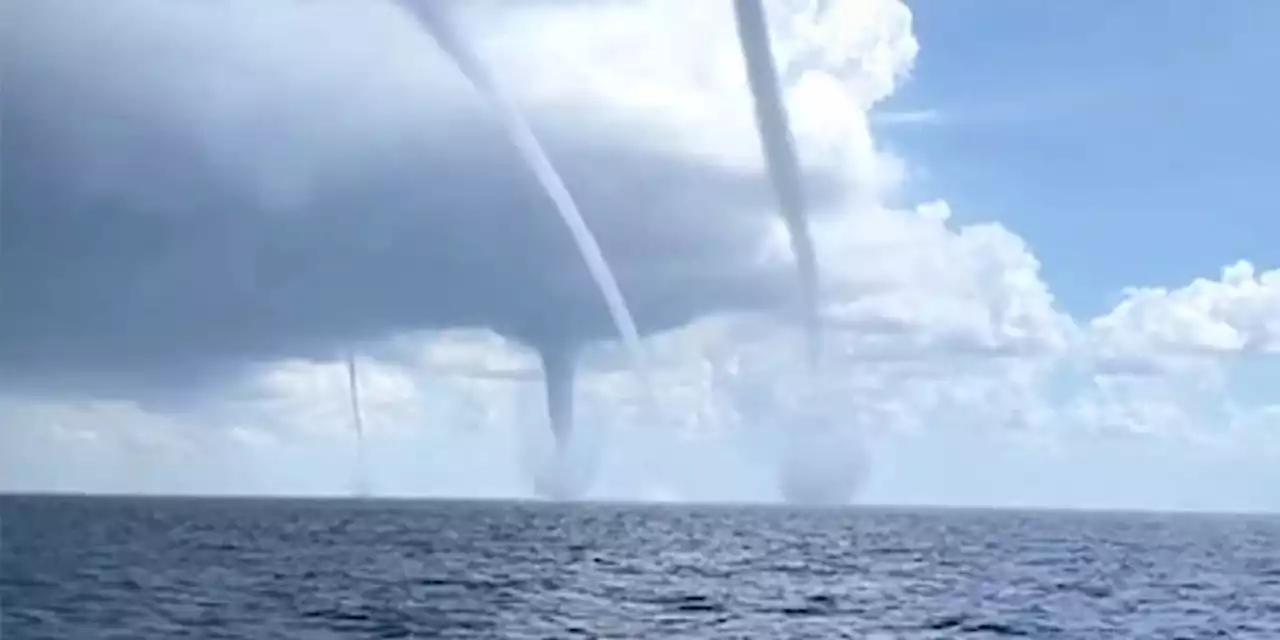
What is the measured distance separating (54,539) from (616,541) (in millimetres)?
25525

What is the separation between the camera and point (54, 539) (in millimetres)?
59250

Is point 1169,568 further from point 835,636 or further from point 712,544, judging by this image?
point 835,636

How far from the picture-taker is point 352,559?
164 feet

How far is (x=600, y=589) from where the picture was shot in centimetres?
3797

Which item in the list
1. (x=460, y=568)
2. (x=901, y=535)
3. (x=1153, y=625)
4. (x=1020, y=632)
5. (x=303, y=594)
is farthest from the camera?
(x=901, y=535)

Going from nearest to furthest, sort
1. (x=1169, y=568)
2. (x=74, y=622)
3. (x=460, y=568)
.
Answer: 1. (x=74, y=622)
2. (x=460, y=568)
3. (x=1169, y=568)

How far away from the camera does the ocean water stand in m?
27.8

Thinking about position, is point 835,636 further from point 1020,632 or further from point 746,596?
point 746,596

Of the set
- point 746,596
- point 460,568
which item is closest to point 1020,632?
point 746,596

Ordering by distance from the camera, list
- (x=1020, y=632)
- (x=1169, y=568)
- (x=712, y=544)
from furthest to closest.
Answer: (x=712, y=544) < (x=1169, y=568) < (x=1020, y=632)

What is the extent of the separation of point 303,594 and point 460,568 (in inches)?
516

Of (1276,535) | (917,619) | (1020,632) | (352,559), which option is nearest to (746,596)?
(917,619)

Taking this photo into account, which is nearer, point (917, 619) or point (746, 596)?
point (917, 619)

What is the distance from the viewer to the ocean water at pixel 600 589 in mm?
27812
